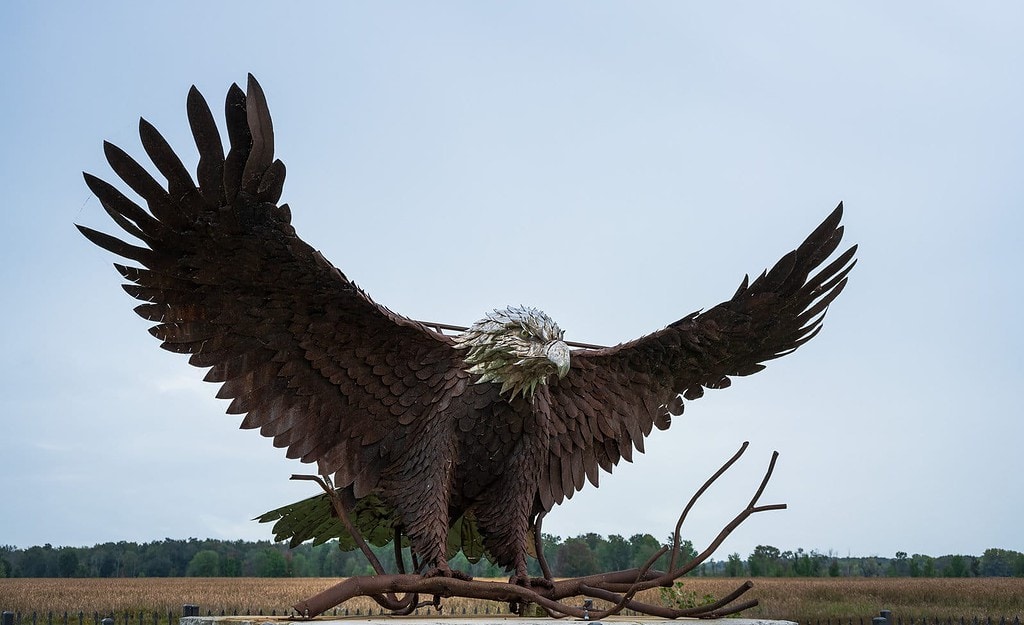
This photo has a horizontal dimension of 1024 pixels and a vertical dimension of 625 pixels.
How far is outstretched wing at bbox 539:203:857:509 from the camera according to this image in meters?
4.73

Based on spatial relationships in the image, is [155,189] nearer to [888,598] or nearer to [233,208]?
[233,208]

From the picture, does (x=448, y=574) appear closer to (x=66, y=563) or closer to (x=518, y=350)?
(x=518, y=350)

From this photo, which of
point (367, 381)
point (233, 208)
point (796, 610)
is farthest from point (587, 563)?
point (233, 208)

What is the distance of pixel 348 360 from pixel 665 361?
178cm

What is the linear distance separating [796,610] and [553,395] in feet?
35.2

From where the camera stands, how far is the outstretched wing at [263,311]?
3635 millimetres

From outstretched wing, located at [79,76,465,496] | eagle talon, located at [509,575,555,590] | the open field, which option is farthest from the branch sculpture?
the open field

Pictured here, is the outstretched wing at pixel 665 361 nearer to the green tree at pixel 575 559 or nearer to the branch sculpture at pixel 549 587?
the branch sculpture at pixel 549 587

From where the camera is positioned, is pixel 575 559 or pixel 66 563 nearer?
pixel 575 559

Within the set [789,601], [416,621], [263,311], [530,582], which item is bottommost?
[789,601]

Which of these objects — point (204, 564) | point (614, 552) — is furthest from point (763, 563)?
point (204, 564)

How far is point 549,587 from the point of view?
169 inches

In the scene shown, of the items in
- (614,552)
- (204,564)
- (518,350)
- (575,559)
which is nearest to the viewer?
(518,350)

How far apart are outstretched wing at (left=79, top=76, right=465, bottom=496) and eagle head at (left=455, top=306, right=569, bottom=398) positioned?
22cm
